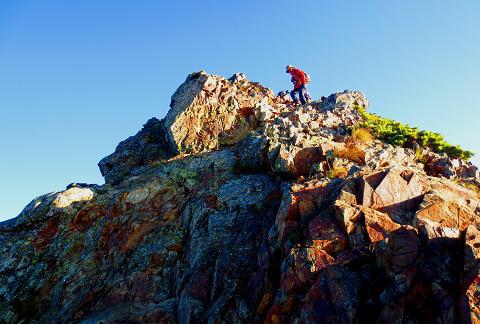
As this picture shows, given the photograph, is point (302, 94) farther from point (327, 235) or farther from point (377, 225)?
point (327, 235)

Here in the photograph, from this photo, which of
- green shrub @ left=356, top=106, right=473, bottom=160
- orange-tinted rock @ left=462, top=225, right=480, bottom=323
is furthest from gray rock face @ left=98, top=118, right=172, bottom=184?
orange-tinted rock @ left=462, top=225, right=480, bottom=323

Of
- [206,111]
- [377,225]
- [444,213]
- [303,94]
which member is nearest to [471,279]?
[377,225]

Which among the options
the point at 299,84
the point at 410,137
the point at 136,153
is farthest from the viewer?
the point at 299,84

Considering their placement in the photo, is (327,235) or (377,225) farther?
(327,235)

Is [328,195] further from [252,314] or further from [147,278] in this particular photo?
[147,278]

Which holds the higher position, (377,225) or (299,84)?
(299,84)

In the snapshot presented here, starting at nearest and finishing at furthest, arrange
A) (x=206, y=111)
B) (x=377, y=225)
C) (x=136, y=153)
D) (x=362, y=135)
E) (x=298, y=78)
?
(x=377, y=225) < (x=362, y=135) < (x=206, y=111) < (x=136, y=153) < (x=298, y=78)

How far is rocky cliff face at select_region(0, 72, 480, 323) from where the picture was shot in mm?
10258

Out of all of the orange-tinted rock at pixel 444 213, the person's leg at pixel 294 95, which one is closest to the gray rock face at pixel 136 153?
the person's leg at pixel 294 95

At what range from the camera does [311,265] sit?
11359mm

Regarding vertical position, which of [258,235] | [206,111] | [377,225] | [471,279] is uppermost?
[206,111]

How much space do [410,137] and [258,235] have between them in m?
13.0

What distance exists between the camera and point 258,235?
15.3 meters

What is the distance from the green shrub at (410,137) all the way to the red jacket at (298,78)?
8.56 meters
